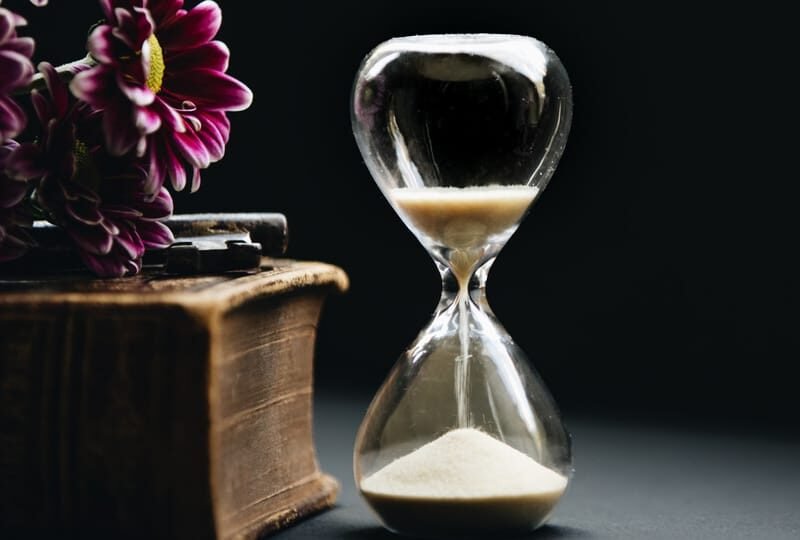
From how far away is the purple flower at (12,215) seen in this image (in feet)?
4.42

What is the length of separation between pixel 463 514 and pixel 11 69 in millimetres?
582

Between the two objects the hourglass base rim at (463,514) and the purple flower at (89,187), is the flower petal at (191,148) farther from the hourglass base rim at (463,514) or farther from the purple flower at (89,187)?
the hourglass base rim at (463,514)

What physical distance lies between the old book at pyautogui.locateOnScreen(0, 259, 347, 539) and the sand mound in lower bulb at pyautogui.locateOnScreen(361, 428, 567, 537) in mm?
165

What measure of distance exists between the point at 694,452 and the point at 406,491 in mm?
647

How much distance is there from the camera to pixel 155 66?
139 centimetres

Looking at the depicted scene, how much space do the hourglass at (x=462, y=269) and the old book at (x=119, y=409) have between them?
0.18 meters

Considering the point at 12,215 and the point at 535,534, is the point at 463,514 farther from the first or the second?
the point at 12,215

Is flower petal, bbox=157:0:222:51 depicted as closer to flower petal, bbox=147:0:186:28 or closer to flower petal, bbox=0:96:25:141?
flower petal, bbox=147:0:186:28

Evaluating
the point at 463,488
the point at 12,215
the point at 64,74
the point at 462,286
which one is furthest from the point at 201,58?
the point at 463,488

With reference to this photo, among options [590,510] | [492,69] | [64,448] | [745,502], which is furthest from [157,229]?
[745,502]

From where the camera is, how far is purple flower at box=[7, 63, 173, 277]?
136cm

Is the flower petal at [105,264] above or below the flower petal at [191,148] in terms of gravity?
below

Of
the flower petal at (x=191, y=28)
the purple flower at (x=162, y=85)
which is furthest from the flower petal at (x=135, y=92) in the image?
the flower petal at (x=191, y=28)

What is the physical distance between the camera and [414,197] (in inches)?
55.0
